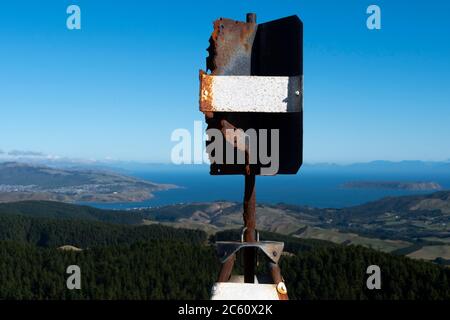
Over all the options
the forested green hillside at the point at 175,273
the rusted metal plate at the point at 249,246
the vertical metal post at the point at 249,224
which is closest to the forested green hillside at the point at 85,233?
the forested green hillside at the point at 175,273

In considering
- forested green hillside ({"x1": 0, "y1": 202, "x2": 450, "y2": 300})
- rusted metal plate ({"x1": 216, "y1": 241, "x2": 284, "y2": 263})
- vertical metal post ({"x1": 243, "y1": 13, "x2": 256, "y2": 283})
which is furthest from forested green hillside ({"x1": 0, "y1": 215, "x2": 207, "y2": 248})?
rusted metal plate ({"x1": 216, "y1": 241, "x2": 284, "y2": 263})

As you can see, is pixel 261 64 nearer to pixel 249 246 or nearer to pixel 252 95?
pixel 252 95

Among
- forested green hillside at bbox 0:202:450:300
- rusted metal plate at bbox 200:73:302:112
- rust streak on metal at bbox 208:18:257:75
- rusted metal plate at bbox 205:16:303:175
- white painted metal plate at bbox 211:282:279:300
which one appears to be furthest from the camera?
forested green hillside at bbox 0:202:450:300

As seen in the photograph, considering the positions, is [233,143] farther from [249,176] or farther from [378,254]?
[378,254]

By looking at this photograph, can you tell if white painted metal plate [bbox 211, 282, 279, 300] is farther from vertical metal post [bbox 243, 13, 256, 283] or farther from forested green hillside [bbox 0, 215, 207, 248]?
forested green hillside [bbox 0, 215, 207, 248]

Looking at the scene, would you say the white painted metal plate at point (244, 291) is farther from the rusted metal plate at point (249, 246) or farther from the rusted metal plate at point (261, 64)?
the rusted metal plate at point (261, 64)

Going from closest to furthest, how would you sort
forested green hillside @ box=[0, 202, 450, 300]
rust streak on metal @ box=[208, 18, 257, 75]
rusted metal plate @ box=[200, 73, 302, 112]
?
rusted metal plate @ box=[200, 73, 302, 112] < rust streak on metal @ box=[208, 18, 257, 75] < forested green hillside @ box=[0, 202, 450, 300]
